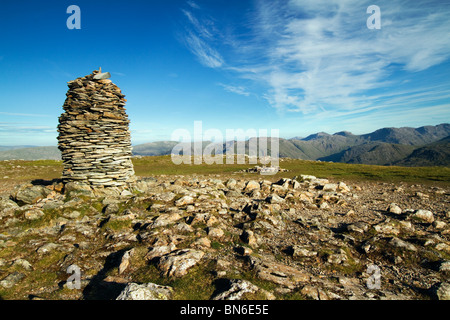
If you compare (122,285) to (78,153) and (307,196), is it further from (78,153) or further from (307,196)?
(307,196)

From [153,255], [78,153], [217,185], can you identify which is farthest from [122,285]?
[217,185]

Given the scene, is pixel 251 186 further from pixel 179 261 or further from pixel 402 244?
pixel 179 261

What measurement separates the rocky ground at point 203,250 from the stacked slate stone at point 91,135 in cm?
105

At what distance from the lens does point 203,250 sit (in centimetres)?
823

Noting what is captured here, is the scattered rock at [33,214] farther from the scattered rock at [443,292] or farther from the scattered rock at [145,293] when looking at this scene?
the scattered rock at [443,292]

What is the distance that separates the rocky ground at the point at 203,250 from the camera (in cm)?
623

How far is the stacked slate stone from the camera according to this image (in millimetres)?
14281

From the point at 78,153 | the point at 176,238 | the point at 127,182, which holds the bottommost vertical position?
the point at 176,238

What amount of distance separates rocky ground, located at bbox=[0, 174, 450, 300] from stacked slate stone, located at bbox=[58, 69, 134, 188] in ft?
3.46

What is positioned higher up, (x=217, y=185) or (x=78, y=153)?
(x=78, y=153)

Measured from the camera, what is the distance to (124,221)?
10.7m

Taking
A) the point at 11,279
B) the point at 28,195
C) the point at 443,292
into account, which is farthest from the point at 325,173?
the point at 11,279

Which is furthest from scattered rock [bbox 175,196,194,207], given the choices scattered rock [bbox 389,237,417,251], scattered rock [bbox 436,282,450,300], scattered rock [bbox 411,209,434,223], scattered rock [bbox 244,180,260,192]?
scattered rock [bbox 411,209,434,223]
